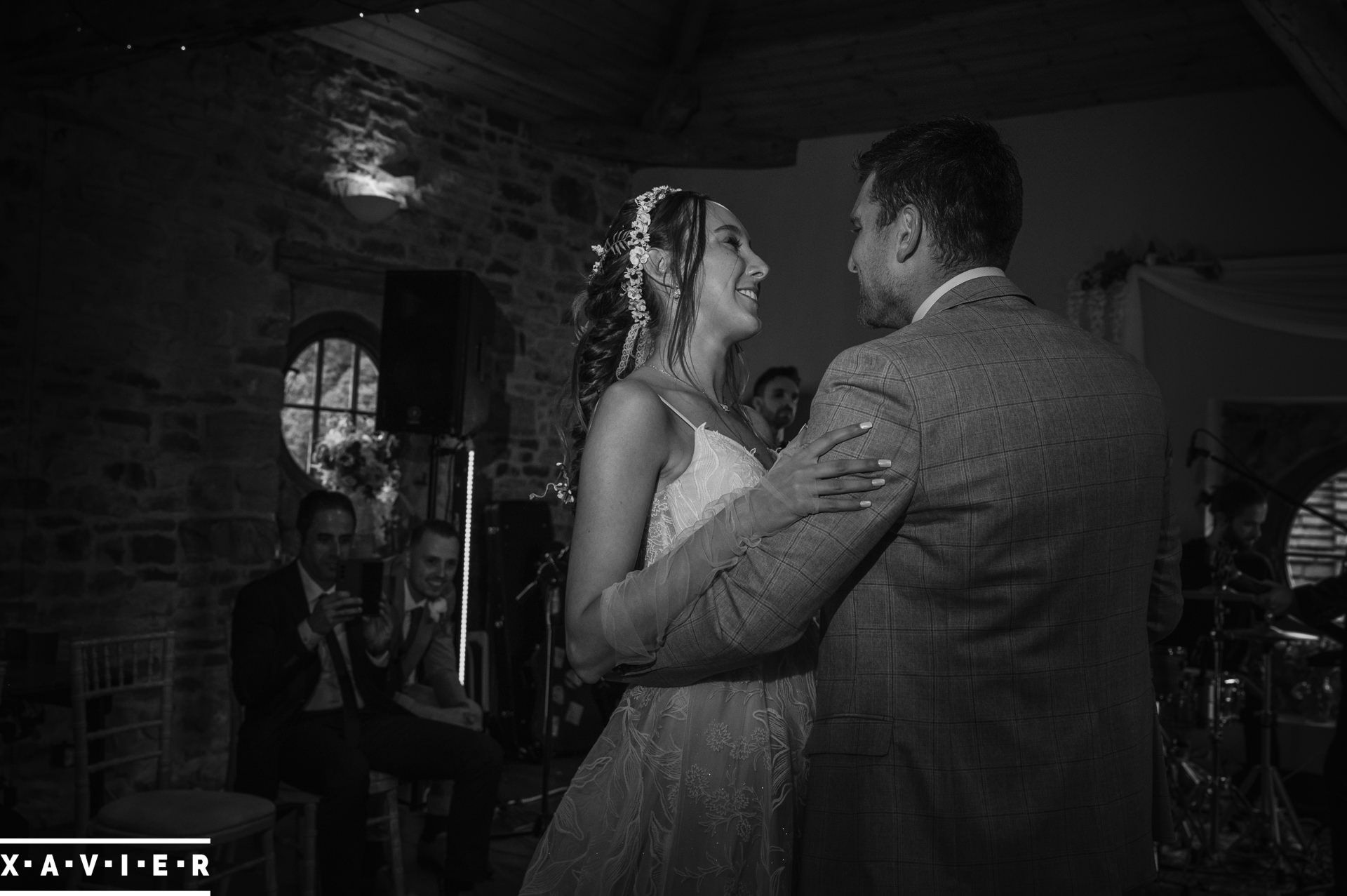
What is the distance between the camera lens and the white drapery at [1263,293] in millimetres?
A: 6277

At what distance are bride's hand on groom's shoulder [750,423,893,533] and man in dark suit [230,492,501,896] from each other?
8.69ft

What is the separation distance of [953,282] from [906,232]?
89 mm

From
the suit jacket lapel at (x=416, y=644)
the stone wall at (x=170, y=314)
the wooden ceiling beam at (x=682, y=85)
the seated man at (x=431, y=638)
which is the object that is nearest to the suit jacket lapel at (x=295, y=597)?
the seated man at (x=431, y=638)

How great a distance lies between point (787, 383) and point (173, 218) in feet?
11.0

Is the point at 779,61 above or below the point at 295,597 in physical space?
above

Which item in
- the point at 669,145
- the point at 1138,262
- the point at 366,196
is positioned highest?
the point at 669,145

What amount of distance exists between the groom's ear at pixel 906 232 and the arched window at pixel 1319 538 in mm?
5986

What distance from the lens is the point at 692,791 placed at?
190cm

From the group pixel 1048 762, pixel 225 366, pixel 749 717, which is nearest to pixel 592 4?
pixel 225 366

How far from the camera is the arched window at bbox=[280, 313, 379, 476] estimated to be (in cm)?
634

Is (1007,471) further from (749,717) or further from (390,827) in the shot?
(390,827)

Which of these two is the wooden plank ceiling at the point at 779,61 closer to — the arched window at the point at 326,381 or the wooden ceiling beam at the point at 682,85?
the wooden ceiling beam at the point at 682,85

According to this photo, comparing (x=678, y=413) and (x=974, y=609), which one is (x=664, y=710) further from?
(x=974, y=609)

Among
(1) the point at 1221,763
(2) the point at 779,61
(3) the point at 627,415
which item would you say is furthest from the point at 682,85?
(3) the point at 627,415
